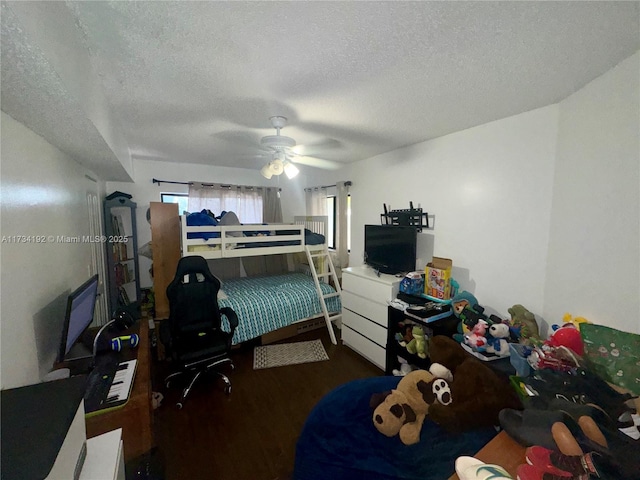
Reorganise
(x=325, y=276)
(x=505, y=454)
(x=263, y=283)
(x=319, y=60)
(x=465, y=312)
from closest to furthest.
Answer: (x=505, y=454)
(x=319, y=60)
(x=465, y=312)
(x=263, y=283)
(x=325, y=276)

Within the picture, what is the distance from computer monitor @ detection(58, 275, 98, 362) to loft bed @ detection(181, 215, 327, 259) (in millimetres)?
1091

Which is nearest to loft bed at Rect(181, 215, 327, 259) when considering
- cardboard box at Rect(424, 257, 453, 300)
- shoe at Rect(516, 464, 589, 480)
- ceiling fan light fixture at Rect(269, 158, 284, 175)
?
ceiling fan light fixture at Rect(269, 158, 284, 175)

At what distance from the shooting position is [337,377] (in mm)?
2490

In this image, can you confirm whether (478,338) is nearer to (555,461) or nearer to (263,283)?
(555,461)

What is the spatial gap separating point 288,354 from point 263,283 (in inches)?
43.8

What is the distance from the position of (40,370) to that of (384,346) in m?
2.49

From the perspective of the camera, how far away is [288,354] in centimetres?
290

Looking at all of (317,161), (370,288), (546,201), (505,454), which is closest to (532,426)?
(505,454)

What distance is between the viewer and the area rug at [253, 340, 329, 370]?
2736mm

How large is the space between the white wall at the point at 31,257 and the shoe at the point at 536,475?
1.97 metres

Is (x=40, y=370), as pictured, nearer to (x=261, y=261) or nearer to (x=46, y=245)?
(x=46, y=245)

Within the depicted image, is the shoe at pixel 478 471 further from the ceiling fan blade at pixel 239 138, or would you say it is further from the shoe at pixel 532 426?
the ceiling fan blade at pixel 239 138

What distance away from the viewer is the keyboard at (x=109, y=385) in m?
1.27

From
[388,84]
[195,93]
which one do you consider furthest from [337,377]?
[195,93]
